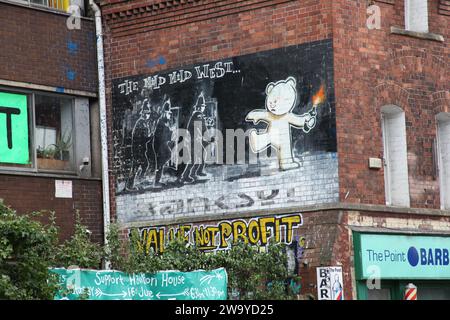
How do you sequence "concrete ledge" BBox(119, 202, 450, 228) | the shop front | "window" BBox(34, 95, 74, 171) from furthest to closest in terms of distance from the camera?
"window" BBox(34, 95, 74, 171), the shop front, "concrete ledge" BBox(119, 202, 450, 228)

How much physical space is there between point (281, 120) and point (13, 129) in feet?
17.5

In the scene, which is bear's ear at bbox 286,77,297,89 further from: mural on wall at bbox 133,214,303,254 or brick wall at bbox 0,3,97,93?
brick wall at bbox 0,3,97,93

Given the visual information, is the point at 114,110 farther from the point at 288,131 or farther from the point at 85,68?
the point at 288,131

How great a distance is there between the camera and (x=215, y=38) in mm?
22828

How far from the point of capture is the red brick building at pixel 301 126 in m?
21.2

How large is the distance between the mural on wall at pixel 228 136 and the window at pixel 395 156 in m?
1.75

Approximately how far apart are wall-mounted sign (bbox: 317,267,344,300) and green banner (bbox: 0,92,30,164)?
21.2ft

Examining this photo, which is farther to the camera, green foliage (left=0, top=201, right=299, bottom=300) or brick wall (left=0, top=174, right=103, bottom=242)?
brick wall (left=0, top=174, right=103, bottom=242)

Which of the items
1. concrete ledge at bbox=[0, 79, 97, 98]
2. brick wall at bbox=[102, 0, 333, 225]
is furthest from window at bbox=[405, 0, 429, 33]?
concrete ledge at bbox=[0, 79, 97, 98]

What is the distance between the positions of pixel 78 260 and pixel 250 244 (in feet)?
12.8

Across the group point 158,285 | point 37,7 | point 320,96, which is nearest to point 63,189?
point 37,7

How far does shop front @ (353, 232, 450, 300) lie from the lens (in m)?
21.0
